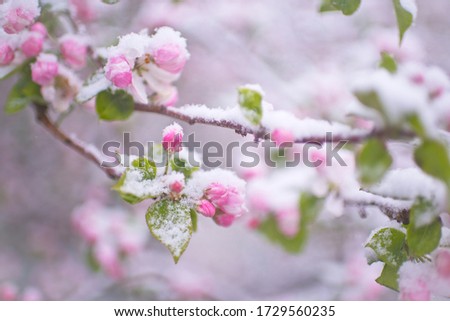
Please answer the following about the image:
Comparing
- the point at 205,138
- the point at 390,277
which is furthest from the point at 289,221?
the point at 205,138

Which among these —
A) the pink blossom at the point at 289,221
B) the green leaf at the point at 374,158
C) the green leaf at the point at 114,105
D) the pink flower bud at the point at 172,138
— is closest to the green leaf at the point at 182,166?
the pink flower bud at the point at 172,138

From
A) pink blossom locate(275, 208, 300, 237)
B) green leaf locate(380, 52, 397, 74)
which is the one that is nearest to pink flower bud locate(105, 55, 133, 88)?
green leaf locate(380, 52, 397, 74)

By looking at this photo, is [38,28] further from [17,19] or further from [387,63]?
[387,63]

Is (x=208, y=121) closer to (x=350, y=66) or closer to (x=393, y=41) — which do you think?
(x=393, y=41)

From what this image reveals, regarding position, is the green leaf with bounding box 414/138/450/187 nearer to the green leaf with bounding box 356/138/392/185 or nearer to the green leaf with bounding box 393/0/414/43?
the green leaf with bounding box 356/138/392/185

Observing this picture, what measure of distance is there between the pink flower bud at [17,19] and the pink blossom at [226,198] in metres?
0.38

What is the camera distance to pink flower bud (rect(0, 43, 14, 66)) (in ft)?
2.51

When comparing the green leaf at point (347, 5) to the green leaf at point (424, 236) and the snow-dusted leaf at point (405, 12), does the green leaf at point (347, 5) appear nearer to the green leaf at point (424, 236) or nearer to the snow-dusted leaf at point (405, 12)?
the snow-dusted leaf at point (405, 12)

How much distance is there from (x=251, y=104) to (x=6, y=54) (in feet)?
1.28

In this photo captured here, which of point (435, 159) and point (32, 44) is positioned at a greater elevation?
point (435, 159)

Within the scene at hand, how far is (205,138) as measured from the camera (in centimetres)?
225

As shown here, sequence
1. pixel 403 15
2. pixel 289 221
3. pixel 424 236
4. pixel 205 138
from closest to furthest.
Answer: pixel 424 236 < pixel 403 15 < pixel 289 221 < pixel 205 138

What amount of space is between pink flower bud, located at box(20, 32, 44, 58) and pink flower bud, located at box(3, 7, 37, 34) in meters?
0.02

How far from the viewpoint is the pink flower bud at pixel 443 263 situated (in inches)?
27.4
